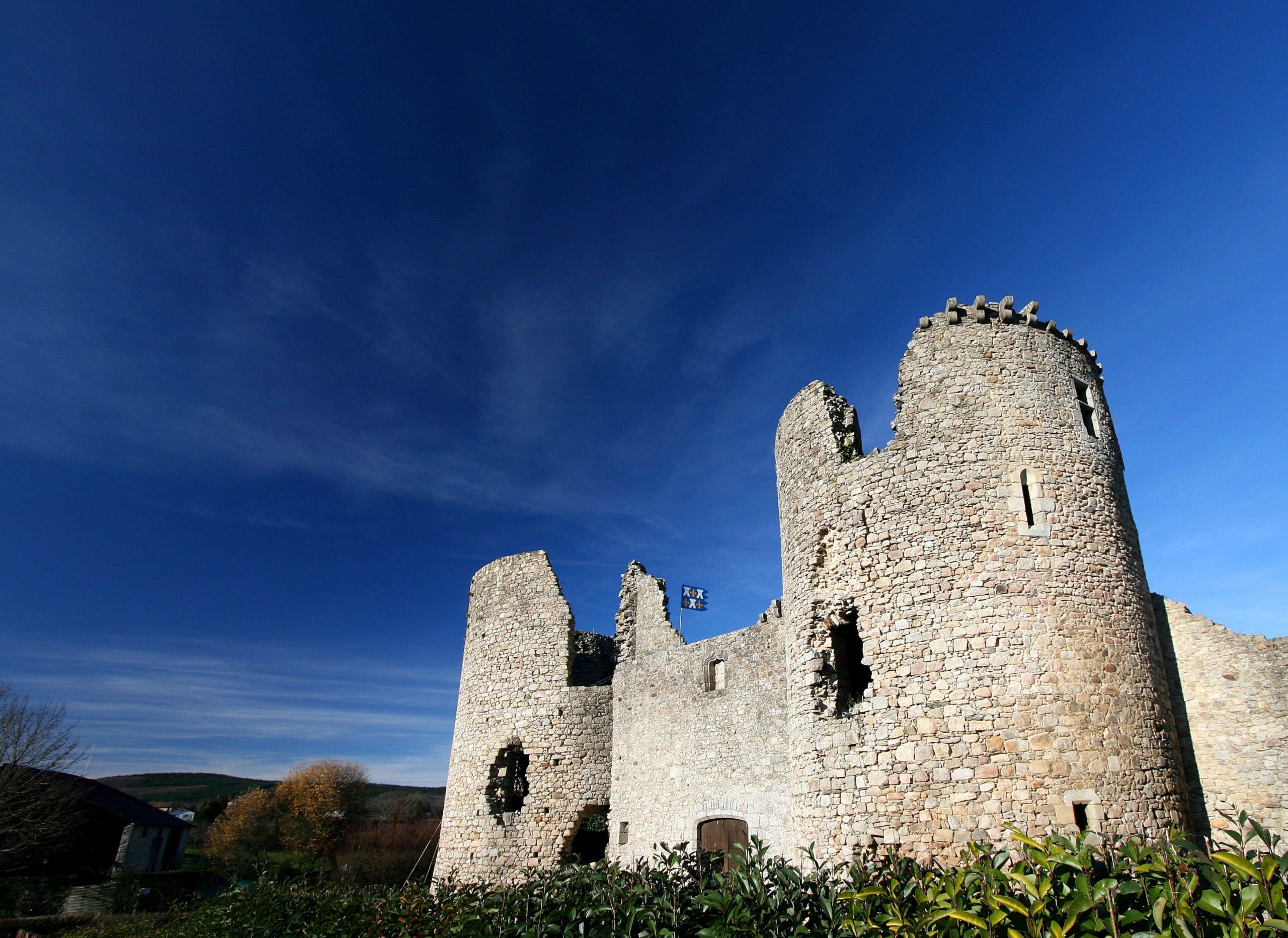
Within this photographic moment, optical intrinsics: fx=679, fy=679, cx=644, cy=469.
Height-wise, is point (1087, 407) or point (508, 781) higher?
point (1087, 407)

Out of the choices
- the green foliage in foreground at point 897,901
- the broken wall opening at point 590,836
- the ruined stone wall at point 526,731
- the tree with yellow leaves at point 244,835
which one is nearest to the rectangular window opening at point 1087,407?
the green foliage in foreground at point 897,901

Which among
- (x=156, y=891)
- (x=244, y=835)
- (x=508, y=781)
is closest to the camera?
(x=508, y=781)

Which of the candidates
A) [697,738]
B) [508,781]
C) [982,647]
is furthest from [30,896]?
[982,647]

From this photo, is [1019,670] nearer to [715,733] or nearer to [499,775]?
[715,733]

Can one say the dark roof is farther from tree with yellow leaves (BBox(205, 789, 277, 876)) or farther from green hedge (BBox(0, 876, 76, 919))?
green hedge (BBox(0, 876, 76, 919))

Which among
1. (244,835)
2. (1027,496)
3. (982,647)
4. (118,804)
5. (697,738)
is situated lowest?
(244,835)

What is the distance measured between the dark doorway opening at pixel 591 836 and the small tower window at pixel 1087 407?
12.8 metres

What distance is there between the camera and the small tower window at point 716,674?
14443 mm

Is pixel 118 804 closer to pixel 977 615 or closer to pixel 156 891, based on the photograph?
pixel 156 891

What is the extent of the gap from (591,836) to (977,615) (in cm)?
1236

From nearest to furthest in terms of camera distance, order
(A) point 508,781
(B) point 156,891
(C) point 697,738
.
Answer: (C) point 697,738
(A) point 508,781
(B) point 156,891

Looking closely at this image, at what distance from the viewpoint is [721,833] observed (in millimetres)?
13289

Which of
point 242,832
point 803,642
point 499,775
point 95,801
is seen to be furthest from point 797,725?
point 242,832

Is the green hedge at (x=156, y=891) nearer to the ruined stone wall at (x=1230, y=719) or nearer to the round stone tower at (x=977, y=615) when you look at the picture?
the round stone tower at (x=977, y=615)
